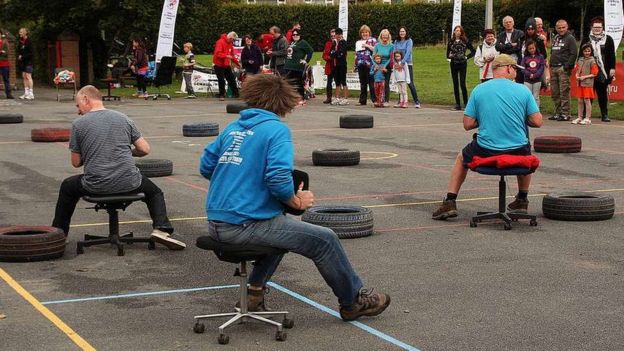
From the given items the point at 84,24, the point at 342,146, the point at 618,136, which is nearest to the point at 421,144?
the point at 342,146

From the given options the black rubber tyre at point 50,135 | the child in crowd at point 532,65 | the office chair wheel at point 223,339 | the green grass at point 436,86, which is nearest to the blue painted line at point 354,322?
the office chair wheel at point 223,339

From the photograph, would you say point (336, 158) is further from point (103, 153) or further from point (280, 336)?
point (280, 336)

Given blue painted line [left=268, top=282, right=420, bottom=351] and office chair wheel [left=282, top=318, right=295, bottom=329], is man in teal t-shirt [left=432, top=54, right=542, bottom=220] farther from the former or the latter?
office chair wheel [left=282, top=318, right=295, bottom=329]

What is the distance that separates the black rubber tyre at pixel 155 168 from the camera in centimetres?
1451

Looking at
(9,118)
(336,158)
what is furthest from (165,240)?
(9,118)

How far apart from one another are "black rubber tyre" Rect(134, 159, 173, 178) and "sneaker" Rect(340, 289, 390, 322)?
7.72 meters

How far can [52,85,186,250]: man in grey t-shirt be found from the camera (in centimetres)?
A: 941

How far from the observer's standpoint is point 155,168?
578 inches

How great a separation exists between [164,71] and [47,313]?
2610 cm

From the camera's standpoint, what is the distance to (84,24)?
35938 millimetres

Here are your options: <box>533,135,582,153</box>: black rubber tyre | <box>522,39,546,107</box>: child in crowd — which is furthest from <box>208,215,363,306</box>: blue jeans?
<box>522,39,546,107</box>: child in crowd

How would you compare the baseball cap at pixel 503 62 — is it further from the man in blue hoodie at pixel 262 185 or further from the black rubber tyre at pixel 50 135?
the black rubber tyre at pixel 50 135

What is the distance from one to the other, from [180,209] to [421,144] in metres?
7.78

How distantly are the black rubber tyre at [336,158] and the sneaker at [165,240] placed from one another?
632 cm
